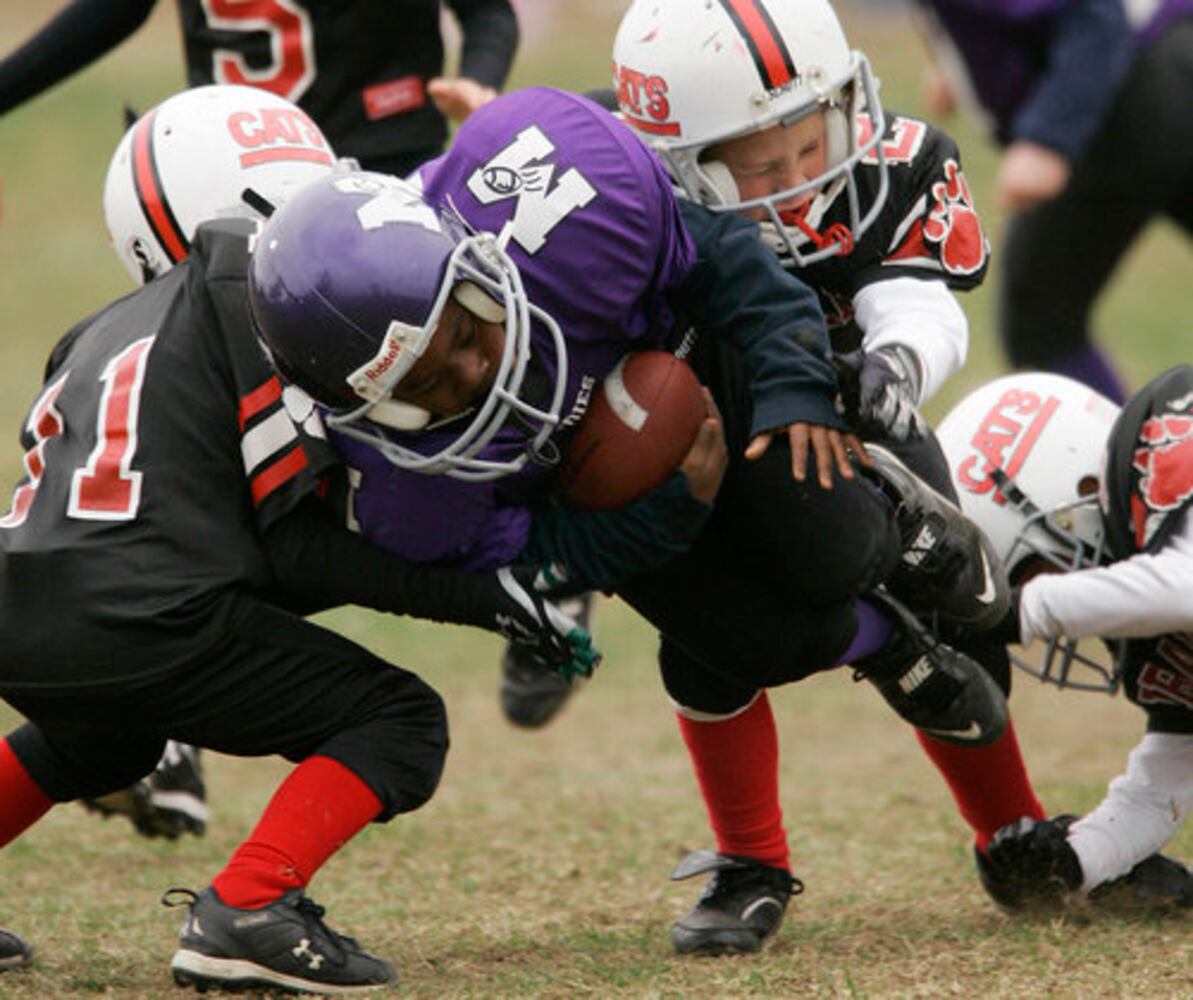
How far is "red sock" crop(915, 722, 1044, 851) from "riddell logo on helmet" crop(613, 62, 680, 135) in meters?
1.11

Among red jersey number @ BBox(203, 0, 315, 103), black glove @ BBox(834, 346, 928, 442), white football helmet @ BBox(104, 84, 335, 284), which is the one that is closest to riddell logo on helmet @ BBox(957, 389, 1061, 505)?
black glove @ BBox(834, 346, 928, 442)

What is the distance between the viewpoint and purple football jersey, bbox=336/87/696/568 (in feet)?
10.2

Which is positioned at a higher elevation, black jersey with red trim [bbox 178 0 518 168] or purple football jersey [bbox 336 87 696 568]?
purple football jersey [bbox 336 87 696 568]

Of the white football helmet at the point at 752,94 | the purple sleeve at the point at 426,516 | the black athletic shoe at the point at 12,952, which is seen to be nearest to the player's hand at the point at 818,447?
the purple sleeve at the point at 426,516

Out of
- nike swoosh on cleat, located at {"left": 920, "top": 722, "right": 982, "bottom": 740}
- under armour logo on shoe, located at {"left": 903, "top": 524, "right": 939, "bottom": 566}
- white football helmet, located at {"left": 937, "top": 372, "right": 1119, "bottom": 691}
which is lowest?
nike swoosh on cleat, located at {"left": 920, "top": 722, "right": 982, "bottom": 740}

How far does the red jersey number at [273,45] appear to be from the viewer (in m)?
4.71

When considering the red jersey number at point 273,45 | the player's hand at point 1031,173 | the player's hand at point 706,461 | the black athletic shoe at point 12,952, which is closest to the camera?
the player's hand at point 706,461

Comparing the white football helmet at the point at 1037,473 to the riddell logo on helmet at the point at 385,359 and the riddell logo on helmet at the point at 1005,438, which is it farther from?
the riddell logo on helmet at the point at 385,359

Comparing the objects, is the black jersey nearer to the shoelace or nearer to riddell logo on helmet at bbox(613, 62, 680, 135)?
riddell logo on helmet at bbox(613, 62, 680, 135)

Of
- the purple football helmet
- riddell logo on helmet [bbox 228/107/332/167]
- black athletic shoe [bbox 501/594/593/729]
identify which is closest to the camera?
the purple football helmet

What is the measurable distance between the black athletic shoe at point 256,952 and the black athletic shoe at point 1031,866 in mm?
1123

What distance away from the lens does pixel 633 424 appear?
10.4 feet

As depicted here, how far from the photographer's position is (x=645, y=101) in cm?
363

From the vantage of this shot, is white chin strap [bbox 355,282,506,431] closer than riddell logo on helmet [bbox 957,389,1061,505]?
Yes
